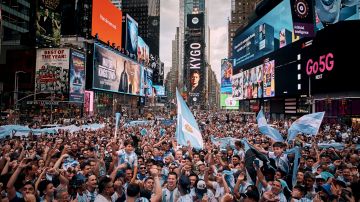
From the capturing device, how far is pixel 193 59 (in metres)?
147

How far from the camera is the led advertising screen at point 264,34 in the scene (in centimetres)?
5031

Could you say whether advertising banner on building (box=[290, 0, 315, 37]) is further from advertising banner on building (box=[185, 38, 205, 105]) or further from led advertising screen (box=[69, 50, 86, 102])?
Answer: advertising banner on building (box=[185, 38, 205, 105])

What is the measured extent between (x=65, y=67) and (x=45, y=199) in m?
51.8

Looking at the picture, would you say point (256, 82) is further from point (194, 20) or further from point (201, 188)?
point (194, 20)

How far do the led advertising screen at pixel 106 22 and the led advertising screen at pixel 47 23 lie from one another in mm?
11248

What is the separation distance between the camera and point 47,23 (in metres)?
57.8

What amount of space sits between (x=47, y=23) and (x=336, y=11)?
1808 inches

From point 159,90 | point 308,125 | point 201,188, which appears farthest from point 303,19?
point 159,90

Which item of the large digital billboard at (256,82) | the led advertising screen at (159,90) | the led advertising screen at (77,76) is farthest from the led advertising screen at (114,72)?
the led advertising screen at (159,90)

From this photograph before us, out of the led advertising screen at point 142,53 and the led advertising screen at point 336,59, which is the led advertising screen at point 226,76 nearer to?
the led advertising screen at point 142,53

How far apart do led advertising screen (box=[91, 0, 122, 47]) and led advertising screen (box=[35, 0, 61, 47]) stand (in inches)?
443

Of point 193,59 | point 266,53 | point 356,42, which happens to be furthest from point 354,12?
point 193,59

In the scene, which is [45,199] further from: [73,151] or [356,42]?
[356,42]

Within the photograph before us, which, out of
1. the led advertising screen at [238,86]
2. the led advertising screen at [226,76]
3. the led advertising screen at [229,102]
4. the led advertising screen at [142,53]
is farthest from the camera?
the led advertising screen at [229,102]
